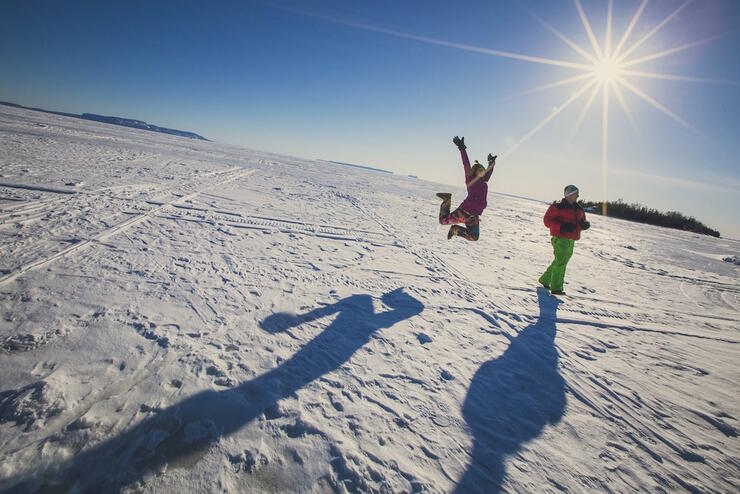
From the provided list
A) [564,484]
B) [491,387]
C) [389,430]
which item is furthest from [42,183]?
[564,484]

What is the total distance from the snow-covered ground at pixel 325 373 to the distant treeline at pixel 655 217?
78.6 feet

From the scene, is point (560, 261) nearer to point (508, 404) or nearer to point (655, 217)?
point (508, 404)

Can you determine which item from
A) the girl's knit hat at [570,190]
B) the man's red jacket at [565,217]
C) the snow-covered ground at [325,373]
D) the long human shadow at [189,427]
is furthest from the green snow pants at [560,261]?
the long human shadow at [189,427]

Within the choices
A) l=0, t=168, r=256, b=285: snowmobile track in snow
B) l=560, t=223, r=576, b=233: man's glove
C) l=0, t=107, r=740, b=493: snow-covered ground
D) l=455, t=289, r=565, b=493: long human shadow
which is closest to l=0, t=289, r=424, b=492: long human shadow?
l=0, t=107, r=740, b=493: snow-covered ground

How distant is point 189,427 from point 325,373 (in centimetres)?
100

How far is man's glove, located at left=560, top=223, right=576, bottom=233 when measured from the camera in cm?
504

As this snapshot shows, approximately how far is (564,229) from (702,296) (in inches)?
167

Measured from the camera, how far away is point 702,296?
6422 mm

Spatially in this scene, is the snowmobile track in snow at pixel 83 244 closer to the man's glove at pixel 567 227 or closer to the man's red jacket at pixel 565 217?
the man's red jacket at pixel 565 217

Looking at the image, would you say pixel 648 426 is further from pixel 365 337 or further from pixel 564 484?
pixel 365 337

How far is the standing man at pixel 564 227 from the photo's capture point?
5.09 m

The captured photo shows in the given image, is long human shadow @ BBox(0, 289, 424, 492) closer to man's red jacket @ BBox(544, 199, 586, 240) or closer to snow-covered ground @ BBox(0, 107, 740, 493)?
snow-covered ground @ BBox(0, 107, 740, 493)

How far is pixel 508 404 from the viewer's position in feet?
8.34

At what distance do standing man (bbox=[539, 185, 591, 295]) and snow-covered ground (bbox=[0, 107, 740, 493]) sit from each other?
0.48m
